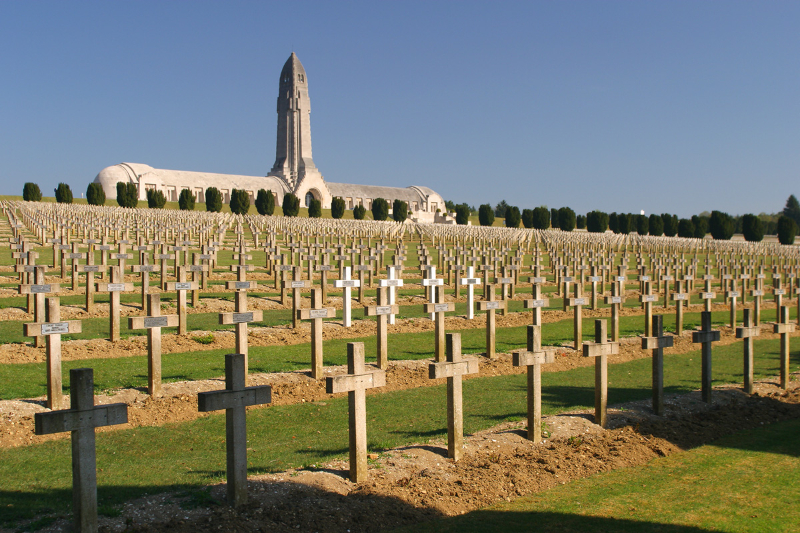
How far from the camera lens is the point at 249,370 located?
9195mm

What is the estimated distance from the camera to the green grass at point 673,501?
4.60 meters

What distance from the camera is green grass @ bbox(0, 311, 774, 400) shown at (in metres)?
8.34

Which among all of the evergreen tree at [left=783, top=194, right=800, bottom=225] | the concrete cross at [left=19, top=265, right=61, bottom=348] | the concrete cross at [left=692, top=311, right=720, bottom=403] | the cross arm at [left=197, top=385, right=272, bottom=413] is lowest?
the concrete cross at [left=692, top=311, right=720, bottom=403]

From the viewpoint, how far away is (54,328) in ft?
22.3

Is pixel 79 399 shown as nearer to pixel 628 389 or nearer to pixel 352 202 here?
pixel 628 389

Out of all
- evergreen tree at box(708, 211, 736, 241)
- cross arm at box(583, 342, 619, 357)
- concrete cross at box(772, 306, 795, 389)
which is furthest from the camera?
evergreen tree at box(708, 211, 736, 241)

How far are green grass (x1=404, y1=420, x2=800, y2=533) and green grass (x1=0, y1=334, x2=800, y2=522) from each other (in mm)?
1606

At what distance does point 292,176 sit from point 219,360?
260ft

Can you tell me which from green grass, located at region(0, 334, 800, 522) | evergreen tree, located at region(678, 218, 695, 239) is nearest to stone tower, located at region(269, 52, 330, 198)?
evergreen tree, located at region(678, 218, 695, 239)

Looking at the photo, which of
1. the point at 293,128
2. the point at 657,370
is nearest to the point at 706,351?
the point at 657,370

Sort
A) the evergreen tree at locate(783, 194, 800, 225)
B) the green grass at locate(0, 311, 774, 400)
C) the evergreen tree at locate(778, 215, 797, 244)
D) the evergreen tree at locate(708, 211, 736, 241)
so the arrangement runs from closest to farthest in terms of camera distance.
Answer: the green grass at locate(0, 311, 774, 400) → the evergreen tree at locate(778, 215, 797, 244) → the evergreen tree at locate(708, 211, 736, 241) → the evergreen tree at locate(783, 194, 800, 225)

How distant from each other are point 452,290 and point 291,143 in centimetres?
7248

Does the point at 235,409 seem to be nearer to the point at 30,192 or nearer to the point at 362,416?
the point at 362,416

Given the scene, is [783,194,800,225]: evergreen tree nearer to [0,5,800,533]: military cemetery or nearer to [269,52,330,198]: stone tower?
[269,52,330,198]: stone tower
